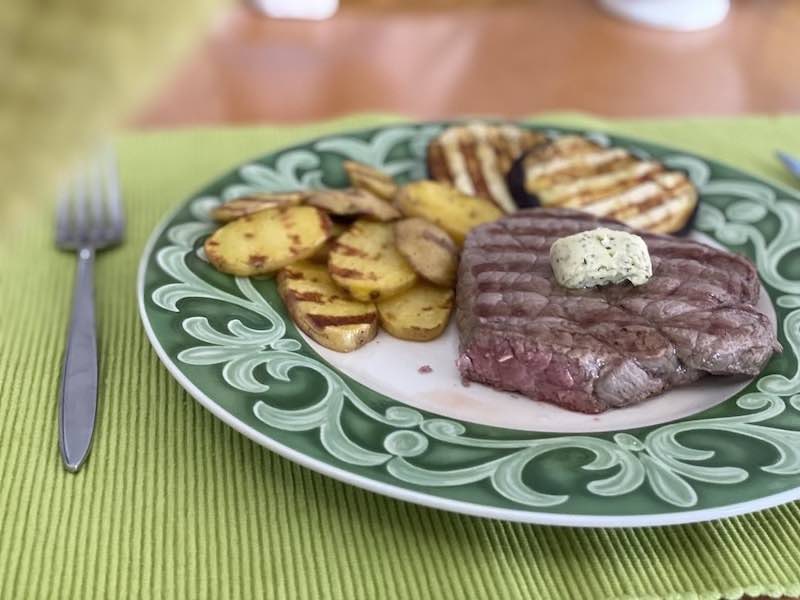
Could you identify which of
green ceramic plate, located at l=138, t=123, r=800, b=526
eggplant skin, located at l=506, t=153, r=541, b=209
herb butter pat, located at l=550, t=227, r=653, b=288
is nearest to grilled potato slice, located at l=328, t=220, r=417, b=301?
green ceramic plate, located at l=138, t=123, r=800, b=526

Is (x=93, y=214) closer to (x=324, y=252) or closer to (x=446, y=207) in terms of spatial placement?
(x=324, y=252)

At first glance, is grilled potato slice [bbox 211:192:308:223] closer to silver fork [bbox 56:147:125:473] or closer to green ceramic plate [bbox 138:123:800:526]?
green ceramic plate [bbox 138:123:800:526]

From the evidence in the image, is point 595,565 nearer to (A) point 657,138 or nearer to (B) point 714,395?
(B) point 714,395

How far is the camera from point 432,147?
6.47 feet

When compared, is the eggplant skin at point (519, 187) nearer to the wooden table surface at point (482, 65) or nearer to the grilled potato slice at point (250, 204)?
the grilled potato slice at point (250, 204)

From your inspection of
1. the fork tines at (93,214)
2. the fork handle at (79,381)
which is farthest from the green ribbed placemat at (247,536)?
the fork tines at (93,214)

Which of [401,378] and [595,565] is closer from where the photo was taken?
[595,565]

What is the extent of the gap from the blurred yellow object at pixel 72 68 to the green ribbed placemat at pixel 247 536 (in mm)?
773

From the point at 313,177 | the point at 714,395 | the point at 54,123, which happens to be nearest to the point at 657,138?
the point at 313,177

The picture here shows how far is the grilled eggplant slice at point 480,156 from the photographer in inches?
74.7

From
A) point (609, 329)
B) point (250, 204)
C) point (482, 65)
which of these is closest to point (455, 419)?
point (609, 329)

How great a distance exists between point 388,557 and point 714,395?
0.57 m

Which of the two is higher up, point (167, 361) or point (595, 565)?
point (167, 361)

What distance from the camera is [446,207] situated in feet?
5.64
